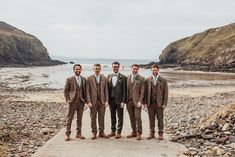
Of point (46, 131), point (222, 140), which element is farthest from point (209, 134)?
point (46, 131)

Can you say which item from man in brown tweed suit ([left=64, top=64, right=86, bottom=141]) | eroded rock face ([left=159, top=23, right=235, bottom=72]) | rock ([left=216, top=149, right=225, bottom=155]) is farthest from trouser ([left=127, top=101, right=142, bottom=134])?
eroded rock face ([left=159, top=23, right=235, bottom=72])

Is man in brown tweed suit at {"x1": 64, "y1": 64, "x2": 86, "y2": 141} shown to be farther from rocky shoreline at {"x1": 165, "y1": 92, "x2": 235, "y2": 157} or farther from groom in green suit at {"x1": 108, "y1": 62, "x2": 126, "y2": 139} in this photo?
rocky shoreline at {"x1": 165, "y1": 92, "x2": 235, "y2": 157}

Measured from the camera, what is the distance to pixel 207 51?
101m

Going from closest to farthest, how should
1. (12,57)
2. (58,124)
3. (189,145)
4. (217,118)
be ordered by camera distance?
(189,145) < (217,118) < (58,124) < (12,57)

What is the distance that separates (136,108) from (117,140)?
1.06m

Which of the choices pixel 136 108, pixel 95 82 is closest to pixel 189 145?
pixel 136 108

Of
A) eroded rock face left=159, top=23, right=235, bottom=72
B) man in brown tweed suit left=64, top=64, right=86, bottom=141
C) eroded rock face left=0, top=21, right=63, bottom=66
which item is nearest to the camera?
man in brown tweed suit left=64, top=64, right=86, bottom=141

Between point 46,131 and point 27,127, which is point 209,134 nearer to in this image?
point 46,131

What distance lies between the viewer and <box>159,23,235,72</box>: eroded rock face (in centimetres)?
8844

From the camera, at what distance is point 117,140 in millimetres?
11977

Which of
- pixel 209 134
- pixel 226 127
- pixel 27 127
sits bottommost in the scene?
pixel 27 127

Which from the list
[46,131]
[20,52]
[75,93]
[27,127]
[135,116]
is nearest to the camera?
[75,93]

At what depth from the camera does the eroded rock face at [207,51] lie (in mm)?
88438

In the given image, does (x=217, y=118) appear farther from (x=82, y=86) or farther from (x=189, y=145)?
(x=82, y=86)
